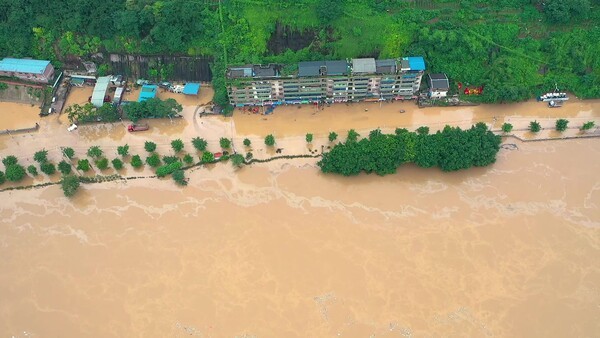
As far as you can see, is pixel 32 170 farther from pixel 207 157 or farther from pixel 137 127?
pixel 207 157

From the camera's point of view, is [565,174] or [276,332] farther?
[565,174]

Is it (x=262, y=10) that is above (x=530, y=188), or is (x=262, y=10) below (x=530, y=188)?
above

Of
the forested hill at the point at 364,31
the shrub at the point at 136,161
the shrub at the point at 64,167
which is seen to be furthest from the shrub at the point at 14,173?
the forested hill at the point at 364,31

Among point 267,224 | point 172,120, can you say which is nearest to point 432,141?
point 267,224

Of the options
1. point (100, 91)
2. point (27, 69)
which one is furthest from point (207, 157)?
point (27, 69)

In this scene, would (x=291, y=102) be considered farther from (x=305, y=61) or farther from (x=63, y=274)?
(x=63, y=274)

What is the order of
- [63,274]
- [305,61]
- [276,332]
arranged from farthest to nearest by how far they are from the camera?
[305,61]
[63,274]
[276,332]
